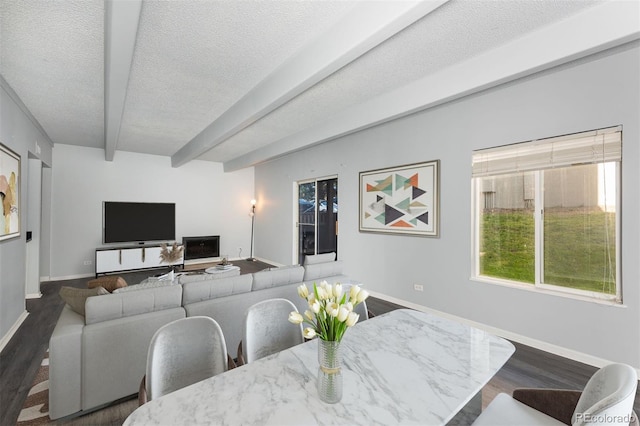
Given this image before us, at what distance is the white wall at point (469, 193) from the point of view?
230 centimetres

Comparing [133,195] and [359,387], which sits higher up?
[133,195]

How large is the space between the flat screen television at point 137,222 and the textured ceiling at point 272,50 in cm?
253

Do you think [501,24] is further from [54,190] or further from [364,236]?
[54,190]

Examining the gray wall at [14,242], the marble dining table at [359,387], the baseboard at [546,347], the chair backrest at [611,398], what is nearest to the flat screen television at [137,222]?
the gray wall at [14,242]

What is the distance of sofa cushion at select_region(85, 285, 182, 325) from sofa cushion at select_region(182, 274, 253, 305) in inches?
2.6

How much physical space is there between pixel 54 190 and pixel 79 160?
2.46 ft

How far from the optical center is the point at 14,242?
3232mm

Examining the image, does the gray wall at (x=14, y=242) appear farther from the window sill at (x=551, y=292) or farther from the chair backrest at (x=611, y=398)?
the window sill at (x=551, y=292)

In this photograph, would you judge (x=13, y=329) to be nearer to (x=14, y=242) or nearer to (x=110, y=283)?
(x=14, y=242)

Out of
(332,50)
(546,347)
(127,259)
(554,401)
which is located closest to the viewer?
(554,401)

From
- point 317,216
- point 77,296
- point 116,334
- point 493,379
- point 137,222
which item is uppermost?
point 317,216

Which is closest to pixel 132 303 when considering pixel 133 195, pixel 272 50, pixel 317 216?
pixel 272 50

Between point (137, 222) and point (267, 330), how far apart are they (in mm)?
6001

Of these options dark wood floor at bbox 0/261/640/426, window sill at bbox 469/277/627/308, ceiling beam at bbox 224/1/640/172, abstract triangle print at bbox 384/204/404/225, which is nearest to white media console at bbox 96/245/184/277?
dark wood floor at bbox 0/261/640/426
